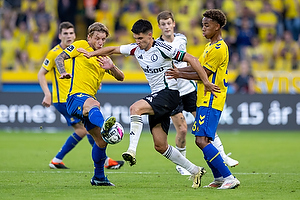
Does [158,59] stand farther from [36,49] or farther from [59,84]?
[36,49]

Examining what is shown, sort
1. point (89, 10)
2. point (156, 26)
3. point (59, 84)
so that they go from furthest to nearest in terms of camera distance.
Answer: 1. point (89, 10)
2. point (156, 26)
3. point (59, 84)

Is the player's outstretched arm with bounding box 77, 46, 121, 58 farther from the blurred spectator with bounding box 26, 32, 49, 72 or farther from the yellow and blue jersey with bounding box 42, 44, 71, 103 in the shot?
the blurred spectator with bounding box 26, 32, 49, 72

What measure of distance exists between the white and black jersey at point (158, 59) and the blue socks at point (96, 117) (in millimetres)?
818

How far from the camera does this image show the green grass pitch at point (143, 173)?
639cm

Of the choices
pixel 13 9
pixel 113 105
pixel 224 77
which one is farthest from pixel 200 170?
pixel 13 9

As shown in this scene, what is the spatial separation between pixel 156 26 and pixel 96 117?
13.6 metres

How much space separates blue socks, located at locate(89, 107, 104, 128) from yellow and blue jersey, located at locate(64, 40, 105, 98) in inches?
23.0

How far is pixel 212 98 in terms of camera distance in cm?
672

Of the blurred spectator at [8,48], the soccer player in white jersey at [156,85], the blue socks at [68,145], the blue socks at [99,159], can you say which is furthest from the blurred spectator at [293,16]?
the blue socks at [99,159]

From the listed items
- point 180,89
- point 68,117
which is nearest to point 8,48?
point 68,117

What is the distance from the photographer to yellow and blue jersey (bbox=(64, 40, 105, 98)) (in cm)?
750

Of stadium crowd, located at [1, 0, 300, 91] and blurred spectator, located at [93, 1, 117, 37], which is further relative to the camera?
blurred spectator, located at [93, 1, 117, 37]

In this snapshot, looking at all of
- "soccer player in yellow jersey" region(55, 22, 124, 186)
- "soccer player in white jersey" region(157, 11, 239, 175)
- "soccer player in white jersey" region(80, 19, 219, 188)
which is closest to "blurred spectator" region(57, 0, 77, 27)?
"soccer player in white jersey" region(157, 11, 239, 175)

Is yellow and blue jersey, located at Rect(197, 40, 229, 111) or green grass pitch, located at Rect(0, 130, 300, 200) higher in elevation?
yellow and blue jersey, located at Rect(197, 40, 229, 111)
